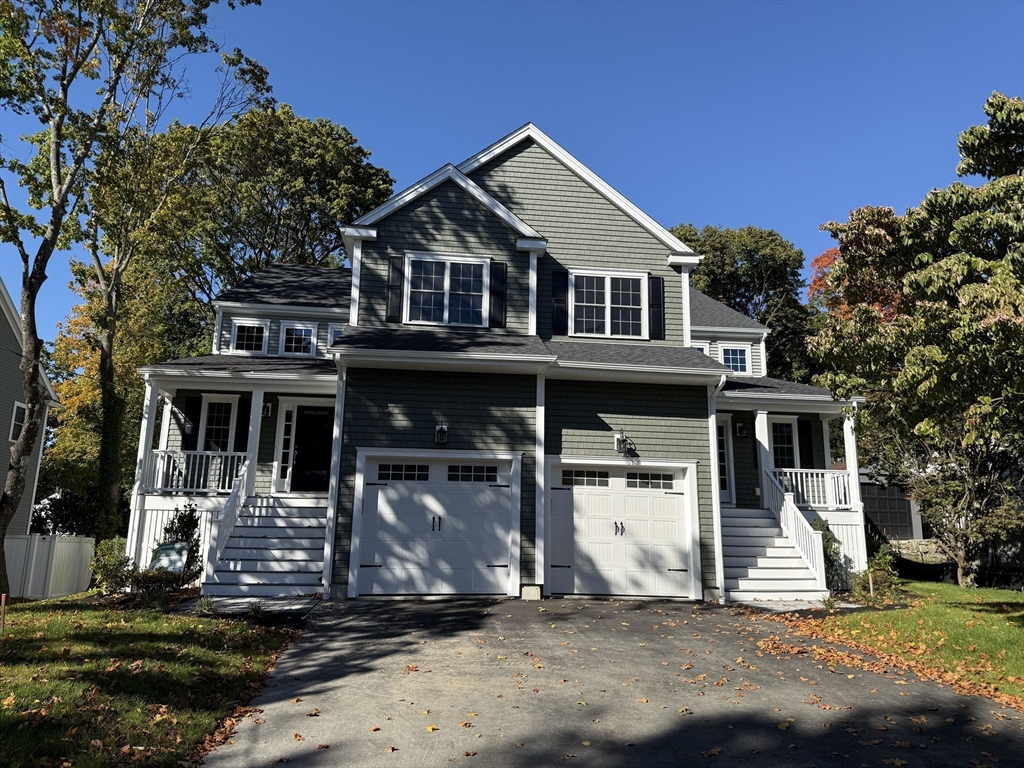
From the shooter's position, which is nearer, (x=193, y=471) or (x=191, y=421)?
(x=193, y=471)

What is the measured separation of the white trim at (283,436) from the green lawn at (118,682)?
282 inches

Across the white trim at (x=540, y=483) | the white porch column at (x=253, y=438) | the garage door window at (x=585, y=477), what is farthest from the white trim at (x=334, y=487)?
the garage door window at (x=585, y=477)

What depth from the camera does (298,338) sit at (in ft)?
63.4

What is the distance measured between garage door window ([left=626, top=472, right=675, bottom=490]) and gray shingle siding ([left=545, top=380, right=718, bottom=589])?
0.45 metres

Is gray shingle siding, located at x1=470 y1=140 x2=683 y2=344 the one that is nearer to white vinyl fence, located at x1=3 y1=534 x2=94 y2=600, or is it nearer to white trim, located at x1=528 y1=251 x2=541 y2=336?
white trim, located at x1=528 y1=251 x2=541 y2=336

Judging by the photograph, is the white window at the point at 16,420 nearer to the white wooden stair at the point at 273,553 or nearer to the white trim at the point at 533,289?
the white wooden stair at the point at 273,553

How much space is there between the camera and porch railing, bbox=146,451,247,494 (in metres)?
15.3

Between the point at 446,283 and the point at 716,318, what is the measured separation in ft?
33.2

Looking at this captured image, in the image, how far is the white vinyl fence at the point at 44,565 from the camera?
15594 millimetres

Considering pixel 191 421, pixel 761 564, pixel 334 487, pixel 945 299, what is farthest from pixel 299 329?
pixel 945 299

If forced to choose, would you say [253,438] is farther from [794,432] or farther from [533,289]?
[794,432]

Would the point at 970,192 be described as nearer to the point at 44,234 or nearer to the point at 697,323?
the point at 697,323

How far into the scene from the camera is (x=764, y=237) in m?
36.8

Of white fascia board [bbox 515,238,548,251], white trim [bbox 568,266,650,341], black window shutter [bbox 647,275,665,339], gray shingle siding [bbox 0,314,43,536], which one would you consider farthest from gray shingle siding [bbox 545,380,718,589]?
gray shingle siding [bbox 0,314,43,536]
